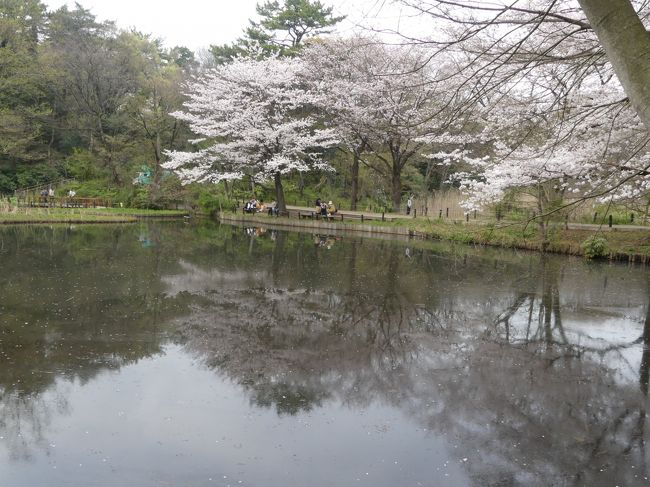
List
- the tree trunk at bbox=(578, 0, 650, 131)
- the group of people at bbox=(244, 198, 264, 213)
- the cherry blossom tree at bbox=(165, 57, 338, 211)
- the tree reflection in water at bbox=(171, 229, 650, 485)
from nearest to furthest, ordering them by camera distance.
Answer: the tree trunk at bbox=(578, 0, 650, 131), the tree reflection in water at bbox=(171, 229, 650, 485), the cherry blossom tree at bbox=(165, 57, 338, 211), the group of people at bbox=(244, 198, 264, 213)

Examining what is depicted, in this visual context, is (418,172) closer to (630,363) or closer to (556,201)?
(556,201)

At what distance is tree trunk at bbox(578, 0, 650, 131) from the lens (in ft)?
5.96

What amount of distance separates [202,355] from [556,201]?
13.4 metres

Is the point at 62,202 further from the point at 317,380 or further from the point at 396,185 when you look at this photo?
the point at 317,380

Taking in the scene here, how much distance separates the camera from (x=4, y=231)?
1959 cm

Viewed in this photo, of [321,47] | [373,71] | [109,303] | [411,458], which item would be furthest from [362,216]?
[411,458]

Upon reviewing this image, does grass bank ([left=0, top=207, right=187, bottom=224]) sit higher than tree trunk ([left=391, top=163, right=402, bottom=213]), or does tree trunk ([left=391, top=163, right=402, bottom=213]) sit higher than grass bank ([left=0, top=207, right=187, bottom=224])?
tree trunk ([left=391, top=163, right=402, bottom=213])

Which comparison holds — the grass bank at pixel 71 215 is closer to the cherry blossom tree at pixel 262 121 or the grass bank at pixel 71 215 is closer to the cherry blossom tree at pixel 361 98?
the cherry blossom tree at pixel 262 121

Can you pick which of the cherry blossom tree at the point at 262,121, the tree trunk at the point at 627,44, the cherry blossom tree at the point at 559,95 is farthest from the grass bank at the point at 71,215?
the tree trunk at the point at 627,44

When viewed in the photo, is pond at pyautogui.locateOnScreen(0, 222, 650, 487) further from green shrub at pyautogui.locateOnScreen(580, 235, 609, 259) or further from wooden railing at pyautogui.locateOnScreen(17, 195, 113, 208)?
wooden railing at pyautogui.locateOnScreen(17, 195, 113, 208)

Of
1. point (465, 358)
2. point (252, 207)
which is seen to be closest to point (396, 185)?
point (252, 207)

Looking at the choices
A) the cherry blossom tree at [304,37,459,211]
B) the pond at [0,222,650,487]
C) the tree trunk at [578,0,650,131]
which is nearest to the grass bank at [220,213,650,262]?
the cherry blossom tree at [304,37,459,211]

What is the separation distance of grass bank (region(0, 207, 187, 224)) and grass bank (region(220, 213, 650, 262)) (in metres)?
7.96

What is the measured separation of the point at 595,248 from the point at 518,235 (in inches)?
90.9
